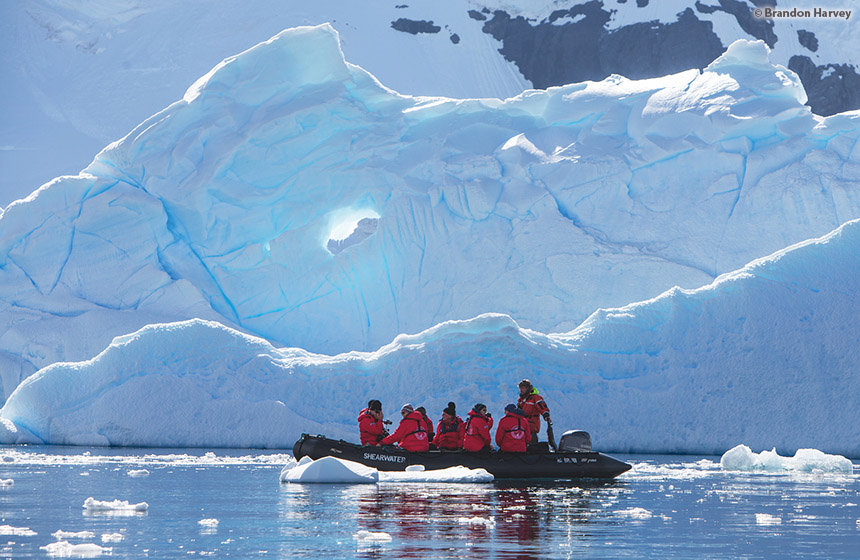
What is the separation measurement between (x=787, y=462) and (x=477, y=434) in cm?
429

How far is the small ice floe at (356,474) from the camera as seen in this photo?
10875 millimetres

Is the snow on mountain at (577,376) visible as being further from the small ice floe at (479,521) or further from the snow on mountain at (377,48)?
the snow on mountain at (377,48)

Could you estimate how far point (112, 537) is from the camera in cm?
651

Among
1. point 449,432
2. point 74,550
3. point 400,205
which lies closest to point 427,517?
point 74,550

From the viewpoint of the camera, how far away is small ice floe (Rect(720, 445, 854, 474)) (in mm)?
13086

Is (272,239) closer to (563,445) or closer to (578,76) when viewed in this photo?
(563,445)

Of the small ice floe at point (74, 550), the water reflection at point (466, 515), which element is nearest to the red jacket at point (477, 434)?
the water reflection at point (466, 515)

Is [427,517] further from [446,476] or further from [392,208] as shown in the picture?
[392,208]

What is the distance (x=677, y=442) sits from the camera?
51.9ft

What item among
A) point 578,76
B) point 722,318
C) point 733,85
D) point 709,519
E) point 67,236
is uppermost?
point 578,76

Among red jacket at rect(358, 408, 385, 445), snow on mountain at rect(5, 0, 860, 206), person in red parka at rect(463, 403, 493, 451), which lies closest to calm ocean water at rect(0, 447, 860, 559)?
person in red parka at rect(463, 403, 493, 451)

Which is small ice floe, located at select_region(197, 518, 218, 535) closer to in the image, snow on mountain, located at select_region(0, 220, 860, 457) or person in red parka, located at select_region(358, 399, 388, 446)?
person in red parka, located at select_region(358, 399, 388, 446)

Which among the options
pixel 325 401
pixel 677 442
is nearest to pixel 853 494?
pixel 677 442

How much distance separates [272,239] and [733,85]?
9.08 meters
